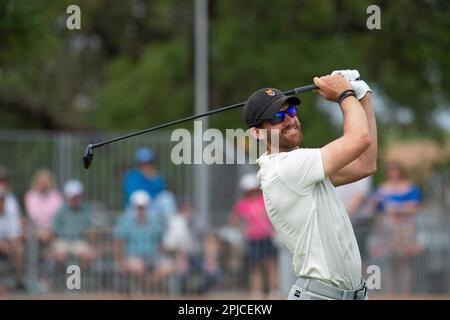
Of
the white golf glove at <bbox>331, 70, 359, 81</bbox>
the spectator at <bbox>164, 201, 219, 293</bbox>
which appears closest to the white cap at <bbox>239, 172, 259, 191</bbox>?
the spectator at <bbox>164, 201, 219, 293</bbox>

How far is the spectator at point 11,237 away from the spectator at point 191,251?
81.8 inches

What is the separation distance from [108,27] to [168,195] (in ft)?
38.2

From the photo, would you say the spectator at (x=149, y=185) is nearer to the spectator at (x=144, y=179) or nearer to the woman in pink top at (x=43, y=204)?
the spectator at (x=144, y=179)

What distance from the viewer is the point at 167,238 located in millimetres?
14273

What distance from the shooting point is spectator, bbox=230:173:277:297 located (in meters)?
14.1

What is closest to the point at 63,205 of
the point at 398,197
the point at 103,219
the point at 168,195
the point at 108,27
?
the point at 103,219

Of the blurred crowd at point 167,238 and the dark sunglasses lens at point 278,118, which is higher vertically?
the dark sunglasses lens at point 278,118

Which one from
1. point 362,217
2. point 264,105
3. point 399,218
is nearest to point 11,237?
point 362,217

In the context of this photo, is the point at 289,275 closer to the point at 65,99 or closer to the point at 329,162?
the point at 329,162

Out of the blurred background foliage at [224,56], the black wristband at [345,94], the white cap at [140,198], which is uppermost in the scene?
the blurred background foliage at [224,56]

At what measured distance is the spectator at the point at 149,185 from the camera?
1432cm

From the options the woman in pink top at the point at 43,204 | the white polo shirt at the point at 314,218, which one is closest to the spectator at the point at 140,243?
the woman in pink top at the point at 43,204

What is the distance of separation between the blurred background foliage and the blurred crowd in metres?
7.03

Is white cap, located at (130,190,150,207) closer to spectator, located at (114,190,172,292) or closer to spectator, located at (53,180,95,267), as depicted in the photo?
spectator, located at (114,190,172,292)
